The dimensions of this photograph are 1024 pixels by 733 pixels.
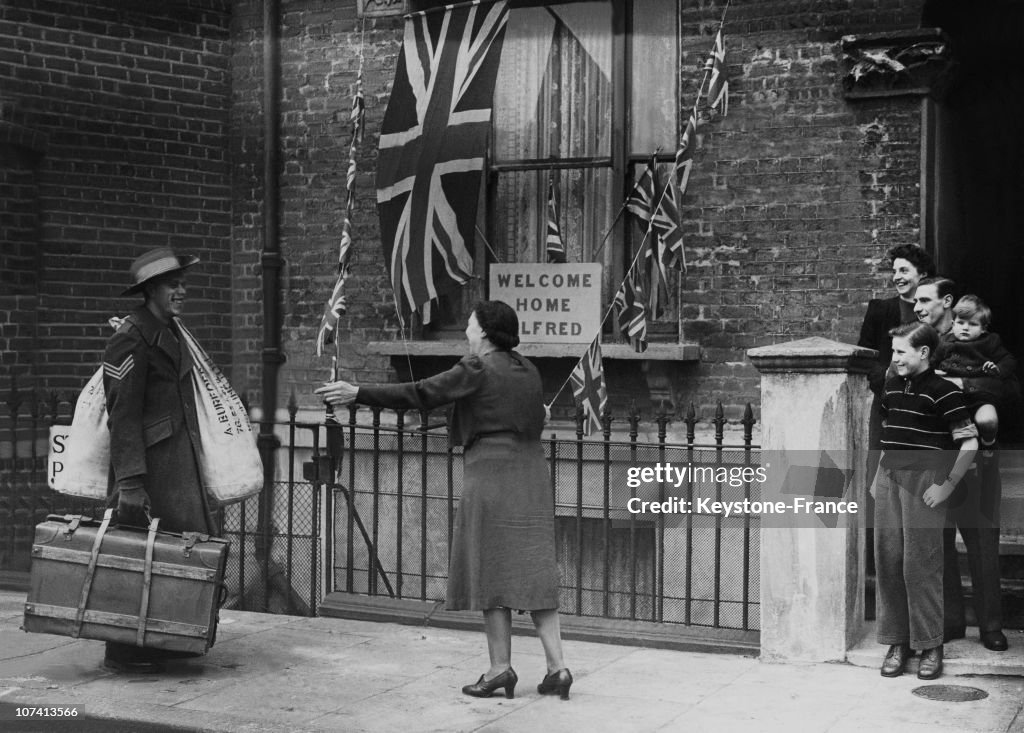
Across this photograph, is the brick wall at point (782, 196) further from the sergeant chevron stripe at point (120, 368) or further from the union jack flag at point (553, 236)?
the sergeant chevron stripe at point (120, 368)

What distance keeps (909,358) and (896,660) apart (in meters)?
1.51

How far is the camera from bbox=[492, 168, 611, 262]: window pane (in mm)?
10008

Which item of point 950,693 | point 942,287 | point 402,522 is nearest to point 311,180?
point 402,522

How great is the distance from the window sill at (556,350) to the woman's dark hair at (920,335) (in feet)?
9.52

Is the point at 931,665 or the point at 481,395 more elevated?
the point at 481,395

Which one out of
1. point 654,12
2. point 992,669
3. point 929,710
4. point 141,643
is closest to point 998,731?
point 929,710

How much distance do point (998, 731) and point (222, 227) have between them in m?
7.36

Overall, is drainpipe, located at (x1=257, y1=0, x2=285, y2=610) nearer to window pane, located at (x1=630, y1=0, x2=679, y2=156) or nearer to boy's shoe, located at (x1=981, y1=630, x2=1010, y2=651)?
window pane, located at (x1=630, y1=0, x2=679, y2=156)

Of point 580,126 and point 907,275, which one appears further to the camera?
point 580,126

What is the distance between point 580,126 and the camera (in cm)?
1008

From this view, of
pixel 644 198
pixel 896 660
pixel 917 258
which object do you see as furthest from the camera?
pixel 644 198

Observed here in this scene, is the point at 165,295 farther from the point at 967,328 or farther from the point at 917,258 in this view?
the point at 967,328

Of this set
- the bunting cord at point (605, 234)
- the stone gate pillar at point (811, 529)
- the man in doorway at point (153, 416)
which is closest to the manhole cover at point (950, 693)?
the stone gate pillar at point (811, 529)

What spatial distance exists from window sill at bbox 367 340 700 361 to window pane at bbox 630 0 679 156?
1461 mm
